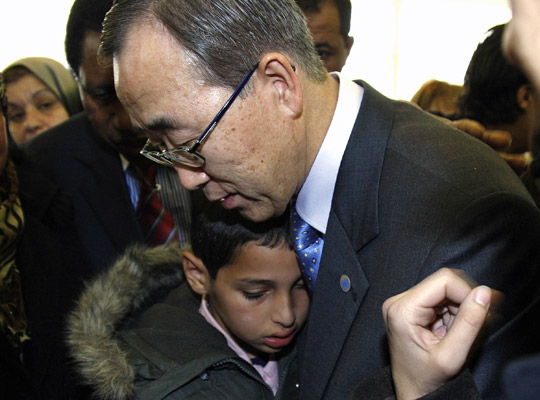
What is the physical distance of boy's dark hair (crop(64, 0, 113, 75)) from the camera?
90.4 inches

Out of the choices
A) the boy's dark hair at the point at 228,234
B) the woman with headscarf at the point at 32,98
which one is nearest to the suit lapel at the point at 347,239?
the boy's dark hair at the point at 228,234

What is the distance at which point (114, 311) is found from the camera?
174 cm

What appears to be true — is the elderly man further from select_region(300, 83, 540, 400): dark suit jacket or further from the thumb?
the thumb

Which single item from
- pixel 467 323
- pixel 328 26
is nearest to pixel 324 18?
pixel 328 26

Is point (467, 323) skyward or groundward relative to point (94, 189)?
skyward

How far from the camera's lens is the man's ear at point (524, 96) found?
92.7 inches

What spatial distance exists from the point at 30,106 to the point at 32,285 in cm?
184

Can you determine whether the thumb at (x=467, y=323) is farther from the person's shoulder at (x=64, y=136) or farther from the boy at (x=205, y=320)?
the person's shoulder at (x=64, y=136)

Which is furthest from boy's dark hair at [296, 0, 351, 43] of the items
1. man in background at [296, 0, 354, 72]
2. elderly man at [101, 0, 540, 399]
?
elderly man at [101, 0, 540, 399]

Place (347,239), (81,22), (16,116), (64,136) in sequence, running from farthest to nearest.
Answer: (16,116), (64,136), (81,22), (347,239)

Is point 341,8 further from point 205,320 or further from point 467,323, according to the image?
point 467,323

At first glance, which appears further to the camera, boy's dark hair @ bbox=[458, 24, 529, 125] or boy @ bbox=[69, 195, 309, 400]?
boy's dark hair @ bbox=[458, 24, 529, 125]

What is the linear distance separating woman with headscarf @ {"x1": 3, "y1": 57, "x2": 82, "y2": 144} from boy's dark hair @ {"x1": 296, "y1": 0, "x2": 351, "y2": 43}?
1.81 meters

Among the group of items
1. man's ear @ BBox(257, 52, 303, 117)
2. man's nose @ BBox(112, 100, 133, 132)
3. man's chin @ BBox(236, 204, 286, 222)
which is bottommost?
man's chin @ BBox(236, 204, 286, 222)
